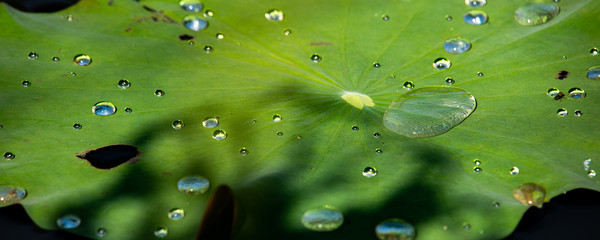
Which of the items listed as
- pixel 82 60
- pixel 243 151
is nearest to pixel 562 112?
pixel 243 151

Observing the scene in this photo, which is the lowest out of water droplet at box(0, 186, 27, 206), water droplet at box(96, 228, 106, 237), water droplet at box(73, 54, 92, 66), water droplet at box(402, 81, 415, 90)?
water droplet at box(96, 228, 106, 237)

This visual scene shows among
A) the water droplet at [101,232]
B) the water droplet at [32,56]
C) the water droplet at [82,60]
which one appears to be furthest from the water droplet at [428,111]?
the water droplet at [32,56]

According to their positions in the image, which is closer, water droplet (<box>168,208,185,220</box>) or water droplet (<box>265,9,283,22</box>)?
water droplet (<box>168,208,185,220</box>)

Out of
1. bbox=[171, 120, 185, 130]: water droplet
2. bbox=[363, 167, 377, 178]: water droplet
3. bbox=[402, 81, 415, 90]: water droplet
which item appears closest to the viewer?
bbox=[363, 167, 377, 178]: water droplet

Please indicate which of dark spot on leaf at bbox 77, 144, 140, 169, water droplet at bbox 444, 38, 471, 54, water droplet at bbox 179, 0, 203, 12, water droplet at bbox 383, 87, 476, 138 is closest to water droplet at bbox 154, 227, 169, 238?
dark spot on leaf at bbox 77, 144, 140, 169

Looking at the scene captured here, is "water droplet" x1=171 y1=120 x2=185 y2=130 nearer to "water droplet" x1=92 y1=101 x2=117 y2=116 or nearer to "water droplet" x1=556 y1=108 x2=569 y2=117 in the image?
"water droplet" x1=92 y1=101 x2=117 y2=116

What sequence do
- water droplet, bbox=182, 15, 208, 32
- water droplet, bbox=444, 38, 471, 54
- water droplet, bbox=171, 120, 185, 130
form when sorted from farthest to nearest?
water droplet, bbox=182, 15, 208, 32, water droplet, bbox=444, 38, 471, 54, water droplet, bbox=171, 120, 185, 130

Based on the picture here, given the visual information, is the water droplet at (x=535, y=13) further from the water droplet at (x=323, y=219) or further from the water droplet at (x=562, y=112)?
the water droplet at (x=323, y=219)
